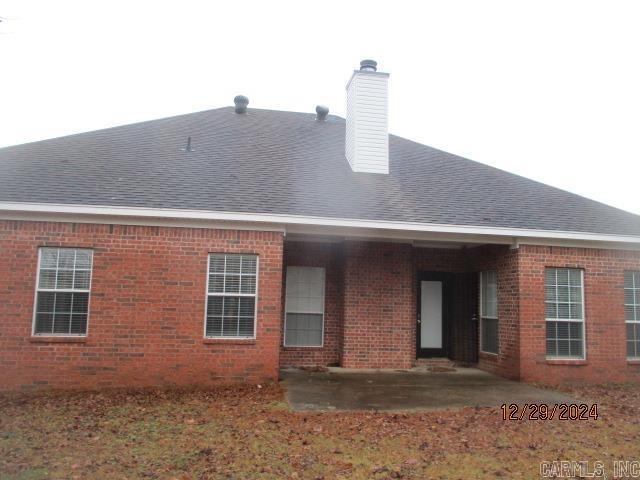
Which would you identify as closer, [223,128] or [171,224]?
[171,224]

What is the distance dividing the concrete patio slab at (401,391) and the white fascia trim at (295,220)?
9.66ft

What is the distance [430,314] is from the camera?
12.9 metres

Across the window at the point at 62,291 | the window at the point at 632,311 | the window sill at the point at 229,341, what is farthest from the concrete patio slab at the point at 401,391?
the window at the point at 62,291

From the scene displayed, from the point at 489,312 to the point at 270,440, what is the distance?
23.6 feet

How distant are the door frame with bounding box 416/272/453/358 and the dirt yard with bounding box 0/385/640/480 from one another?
4548 mm

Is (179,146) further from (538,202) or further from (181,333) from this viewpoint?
(538,202)

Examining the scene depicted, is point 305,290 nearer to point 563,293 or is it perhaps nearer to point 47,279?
point 47,279

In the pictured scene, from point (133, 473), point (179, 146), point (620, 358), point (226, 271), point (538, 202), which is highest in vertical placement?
point (179, 146)

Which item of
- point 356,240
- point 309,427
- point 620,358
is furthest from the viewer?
point 356,240

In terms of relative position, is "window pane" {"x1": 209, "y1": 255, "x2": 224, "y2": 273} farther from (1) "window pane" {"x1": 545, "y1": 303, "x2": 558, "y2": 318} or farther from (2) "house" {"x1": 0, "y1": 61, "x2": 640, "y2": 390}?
(1) "window pane" {"x1": 545, "y1": 303, "x2": 558, "y2": 318}

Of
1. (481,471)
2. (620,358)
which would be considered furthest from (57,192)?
(620,358)

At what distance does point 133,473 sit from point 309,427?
7.91ft

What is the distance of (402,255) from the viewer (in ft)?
39.5

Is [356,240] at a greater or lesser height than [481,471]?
greater
